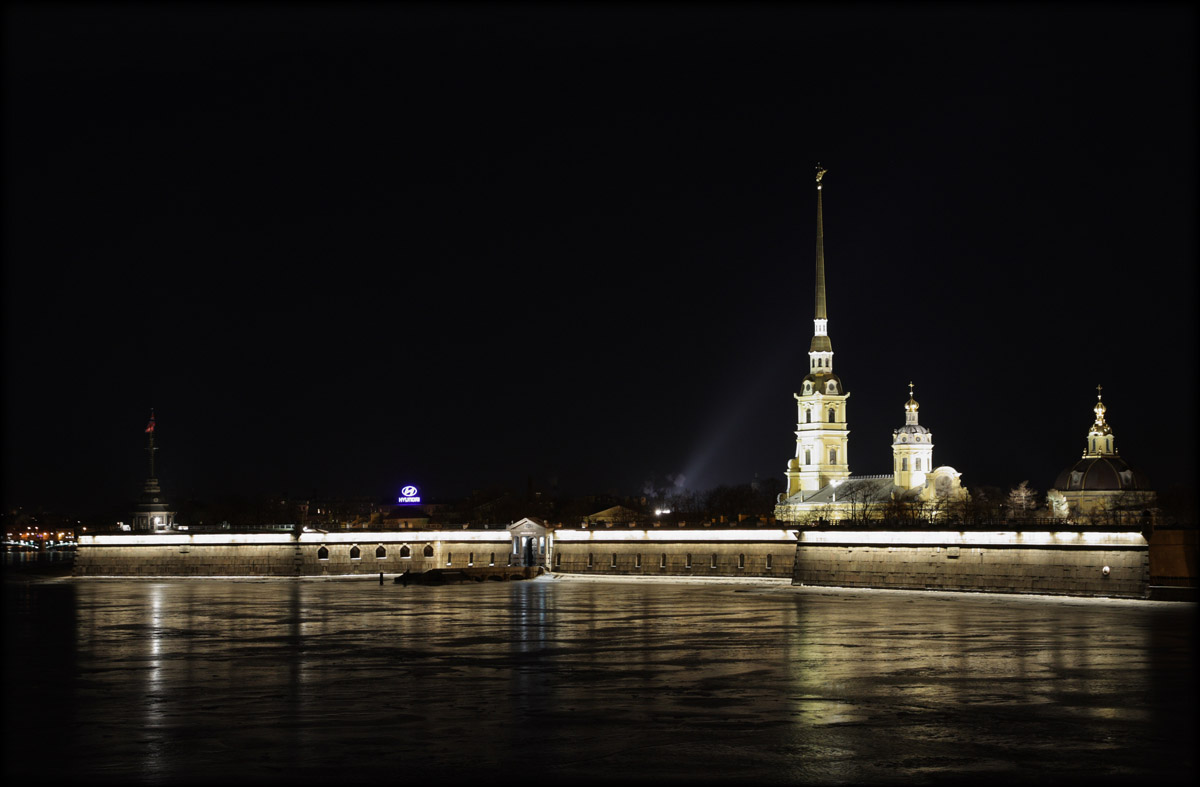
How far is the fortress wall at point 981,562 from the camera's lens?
73750 millimetres

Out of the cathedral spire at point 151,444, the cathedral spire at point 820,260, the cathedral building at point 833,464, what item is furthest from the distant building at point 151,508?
the cathedral spire at point 820,260

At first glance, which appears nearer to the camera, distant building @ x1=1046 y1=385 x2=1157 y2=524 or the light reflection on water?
the light reflection on water

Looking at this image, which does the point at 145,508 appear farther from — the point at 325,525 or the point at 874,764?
the point at 874,764

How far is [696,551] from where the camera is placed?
106m

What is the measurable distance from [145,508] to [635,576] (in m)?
47.2

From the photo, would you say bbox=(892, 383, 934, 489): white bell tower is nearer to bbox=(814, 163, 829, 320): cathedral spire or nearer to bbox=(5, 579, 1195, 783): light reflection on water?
bbox=(814, 163, 829, 320): cathedral spire

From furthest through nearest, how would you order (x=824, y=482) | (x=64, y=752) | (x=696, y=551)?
(x=824, y=482), (x=696, y=551), (x=64, y=752)

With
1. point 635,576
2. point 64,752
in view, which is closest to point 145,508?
point 635,576

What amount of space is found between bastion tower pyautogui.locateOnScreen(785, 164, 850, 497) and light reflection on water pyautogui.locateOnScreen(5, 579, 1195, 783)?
93.1 metres

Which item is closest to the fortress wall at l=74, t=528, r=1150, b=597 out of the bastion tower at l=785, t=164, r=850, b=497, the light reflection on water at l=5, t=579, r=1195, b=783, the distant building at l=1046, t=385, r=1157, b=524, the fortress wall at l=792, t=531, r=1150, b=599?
the fortress wall at l=792, t=531, r=1150, b=599

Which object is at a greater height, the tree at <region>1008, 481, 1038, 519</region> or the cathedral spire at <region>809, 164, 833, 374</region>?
the cathedral spire at <region>809, 164, 833, 374</region>

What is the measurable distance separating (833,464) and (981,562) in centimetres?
7858

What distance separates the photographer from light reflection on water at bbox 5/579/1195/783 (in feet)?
88.6

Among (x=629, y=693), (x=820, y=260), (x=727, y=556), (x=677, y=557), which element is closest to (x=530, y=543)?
(x=677, y=557)
